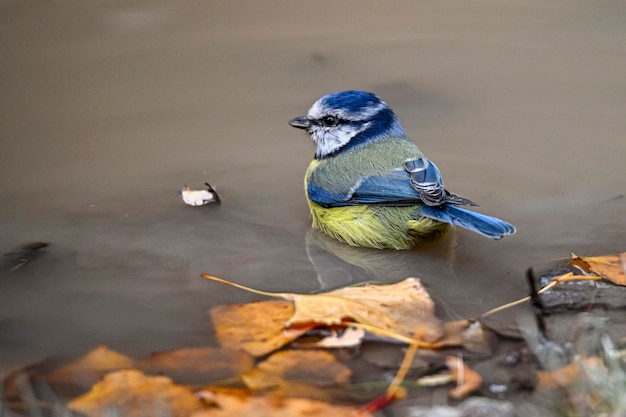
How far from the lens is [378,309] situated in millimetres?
3734

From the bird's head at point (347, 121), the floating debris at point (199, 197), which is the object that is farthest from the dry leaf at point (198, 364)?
the bird's head at point (347, 121)

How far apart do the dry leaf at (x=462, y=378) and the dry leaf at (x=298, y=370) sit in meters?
0.41

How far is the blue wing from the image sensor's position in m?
4.41

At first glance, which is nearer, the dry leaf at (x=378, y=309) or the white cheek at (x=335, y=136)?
the dry leaf at (x=378, y=309)

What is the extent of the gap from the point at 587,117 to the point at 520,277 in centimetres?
199

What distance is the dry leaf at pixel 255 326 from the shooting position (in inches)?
141

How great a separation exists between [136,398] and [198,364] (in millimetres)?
419

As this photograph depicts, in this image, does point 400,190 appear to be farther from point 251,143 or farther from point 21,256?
point 21,256

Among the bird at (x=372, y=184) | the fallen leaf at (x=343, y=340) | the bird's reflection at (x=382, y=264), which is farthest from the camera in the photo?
the bird at (x=372, y=184)

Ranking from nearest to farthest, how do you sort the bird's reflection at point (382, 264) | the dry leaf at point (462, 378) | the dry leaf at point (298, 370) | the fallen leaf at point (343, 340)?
the dry leaf at point (462, 378)
the dry leaf at point (298, 370)
the fallen leaf at point (343, 340)
the bird's reflection at point (382, 264)

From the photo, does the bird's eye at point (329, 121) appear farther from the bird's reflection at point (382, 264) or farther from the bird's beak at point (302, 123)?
the bird's reflection at point (382, 264)

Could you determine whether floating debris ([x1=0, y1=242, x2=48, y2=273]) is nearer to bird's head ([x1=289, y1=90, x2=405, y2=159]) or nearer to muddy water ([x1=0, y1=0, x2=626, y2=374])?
muddy water ([x1=0, y1=0, x2=626, y2=374])

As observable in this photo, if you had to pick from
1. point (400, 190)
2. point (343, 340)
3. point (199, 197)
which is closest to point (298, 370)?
point (343, 340)

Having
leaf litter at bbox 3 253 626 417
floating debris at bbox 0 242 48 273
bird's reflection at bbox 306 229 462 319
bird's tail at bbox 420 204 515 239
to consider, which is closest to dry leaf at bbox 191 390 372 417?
leaf litter at bbox 3 253 626 417
